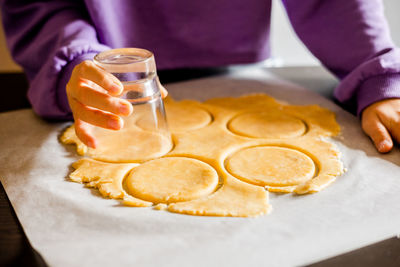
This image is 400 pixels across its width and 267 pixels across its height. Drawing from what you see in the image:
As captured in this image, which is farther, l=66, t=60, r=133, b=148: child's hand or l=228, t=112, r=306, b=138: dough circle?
l=228, t=112, r=306, b=138: dough circle

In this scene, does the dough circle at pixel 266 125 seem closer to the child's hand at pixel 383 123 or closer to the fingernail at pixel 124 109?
the child's hand at pixel 383 123

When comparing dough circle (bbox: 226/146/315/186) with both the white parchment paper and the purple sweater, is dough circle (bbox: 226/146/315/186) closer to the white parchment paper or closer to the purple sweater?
the white parchment paper

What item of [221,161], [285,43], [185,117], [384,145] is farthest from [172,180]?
[285,43]

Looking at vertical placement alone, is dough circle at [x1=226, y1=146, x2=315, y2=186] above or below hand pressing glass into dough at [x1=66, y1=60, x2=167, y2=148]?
below

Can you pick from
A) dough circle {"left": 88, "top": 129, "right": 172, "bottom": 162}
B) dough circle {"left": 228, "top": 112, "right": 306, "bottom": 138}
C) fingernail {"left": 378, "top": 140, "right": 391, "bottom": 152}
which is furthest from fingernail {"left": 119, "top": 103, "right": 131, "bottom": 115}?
fingernail {"left": 378, "top": 140, "right": 391, "bottom": 152}

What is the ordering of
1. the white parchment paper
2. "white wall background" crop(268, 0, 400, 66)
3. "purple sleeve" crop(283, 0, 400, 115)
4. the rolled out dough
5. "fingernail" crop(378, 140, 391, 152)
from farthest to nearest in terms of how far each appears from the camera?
"white wall background" crop(268, 0, 400, 66)
"purple sleeve" crop(283, 0, 400, 115)
"fingernail" crop(378, 140, 391, 152)
the rolled out dough
the white parchment paper

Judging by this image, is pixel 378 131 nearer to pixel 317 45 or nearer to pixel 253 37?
pixel 317 45

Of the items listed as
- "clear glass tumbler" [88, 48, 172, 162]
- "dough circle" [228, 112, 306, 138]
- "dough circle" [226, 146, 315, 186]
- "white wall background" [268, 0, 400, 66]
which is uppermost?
"clear glass tumbler" [88, 48, 172, 162]
